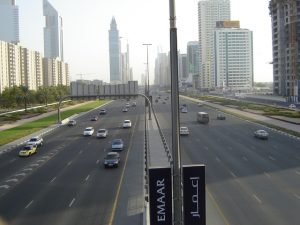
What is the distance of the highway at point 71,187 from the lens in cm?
2233

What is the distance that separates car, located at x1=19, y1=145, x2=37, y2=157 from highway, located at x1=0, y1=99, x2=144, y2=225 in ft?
2.23

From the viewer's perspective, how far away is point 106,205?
79.1 feet

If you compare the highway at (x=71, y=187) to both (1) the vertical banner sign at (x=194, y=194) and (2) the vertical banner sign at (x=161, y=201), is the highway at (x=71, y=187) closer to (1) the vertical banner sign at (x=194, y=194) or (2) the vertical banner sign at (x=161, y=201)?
(2) the vertical banner sign at (x=161, y=201)

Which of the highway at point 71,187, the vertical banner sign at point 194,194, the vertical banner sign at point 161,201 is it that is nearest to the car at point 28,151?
the highway at point 71,187

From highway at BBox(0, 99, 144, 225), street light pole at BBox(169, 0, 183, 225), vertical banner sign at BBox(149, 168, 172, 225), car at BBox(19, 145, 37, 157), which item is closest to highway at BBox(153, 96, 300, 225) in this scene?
highway at BBox(0, 99, 144, 225)

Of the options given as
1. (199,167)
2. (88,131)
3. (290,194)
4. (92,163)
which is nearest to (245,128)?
(88,131)

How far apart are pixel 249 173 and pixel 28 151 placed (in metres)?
21.6

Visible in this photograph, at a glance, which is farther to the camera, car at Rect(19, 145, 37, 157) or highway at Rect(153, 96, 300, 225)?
car at Rect(19, 145, 37, 157)

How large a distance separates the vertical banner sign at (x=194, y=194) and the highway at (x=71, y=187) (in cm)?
943

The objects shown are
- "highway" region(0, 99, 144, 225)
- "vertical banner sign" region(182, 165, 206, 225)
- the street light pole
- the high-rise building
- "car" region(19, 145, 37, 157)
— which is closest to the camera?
the street light pole

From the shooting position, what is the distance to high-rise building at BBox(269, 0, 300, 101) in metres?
140

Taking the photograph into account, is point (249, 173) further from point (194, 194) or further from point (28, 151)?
point (28, 151)

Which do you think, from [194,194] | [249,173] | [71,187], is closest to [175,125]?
[194,194]

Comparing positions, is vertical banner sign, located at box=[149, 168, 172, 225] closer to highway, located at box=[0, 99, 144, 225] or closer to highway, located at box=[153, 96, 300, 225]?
highway, located at box=[0, 99, 144, 225]
